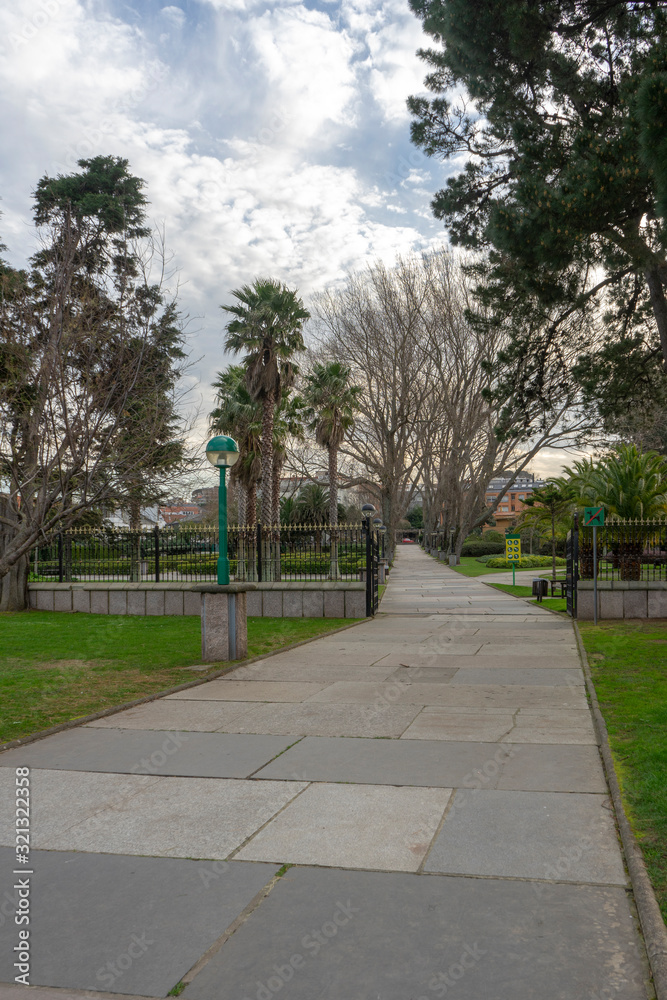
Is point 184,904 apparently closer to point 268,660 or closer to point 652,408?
point 268,660

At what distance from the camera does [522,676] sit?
10000mm

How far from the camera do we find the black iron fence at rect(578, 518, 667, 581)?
17.5m

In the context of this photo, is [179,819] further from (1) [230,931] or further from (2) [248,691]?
(2) [248,691]

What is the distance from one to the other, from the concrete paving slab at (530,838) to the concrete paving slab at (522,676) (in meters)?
4.60

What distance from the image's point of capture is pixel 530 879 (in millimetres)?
3713

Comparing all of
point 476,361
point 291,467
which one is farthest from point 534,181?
point 291,467

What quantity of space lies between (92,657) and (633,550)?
41.0 feet

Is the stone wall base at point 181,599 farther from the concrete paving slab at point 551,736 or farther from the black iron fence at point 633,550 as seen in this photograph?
the concrete paving slab at point 551,736

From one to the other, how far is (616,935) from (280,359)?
26971mm

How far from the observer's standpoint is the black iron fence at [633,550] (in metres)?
17.5

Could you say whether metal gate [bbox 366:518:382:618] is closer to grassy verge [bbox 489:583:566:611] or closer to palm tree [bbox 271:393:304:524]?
grassy verge [bbox 489:583:566:611]

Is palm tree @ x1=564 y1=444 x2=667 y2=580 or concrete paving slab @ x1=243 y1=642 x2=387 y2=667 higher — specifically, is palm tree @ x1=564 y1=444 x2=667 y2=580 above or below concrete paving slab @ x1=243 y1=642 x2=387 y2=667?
above

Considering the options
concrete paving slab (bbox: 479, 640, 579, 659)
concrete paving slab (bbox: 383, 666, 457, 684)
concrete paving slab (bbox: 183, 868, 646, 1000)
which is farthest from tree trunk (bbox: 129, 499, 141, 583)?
concrete paving slab (bbox: 183, 868, 646, 1000)

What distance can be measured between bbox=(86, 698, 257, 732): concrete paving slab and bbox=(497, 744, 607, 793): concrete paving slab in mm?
2919
